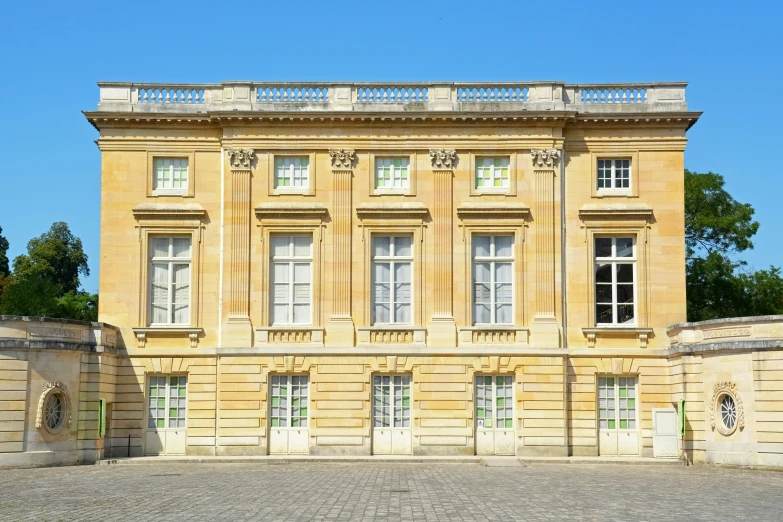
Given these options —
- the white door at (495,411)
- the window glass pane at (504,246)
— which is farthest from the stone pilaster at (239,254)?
the window glass pane at (504,246)

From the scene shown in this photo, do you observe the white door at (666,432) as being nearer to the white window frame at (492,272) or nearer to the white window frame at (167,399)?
the white window frame at (492,272)

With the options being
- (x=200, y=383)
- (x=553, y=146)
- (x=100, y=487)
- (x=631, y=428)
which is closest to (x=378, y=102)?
(x=553, y=146)

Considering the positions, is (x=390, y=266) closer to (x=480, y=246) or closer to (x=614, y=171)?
(x=480, y=246)

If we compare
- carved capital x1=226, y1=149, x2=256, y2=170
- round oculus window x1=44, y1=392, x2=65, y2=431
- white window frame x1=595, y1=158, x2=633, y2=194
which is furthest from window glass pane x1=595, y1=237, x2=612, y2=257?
round oculus window x1=44, y1=392, x2=65, y2=431

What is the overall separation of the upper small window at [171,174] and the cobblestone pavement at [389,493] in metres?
9.26

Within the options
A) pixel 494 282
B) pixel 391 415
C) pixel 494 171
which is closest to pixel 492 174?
pixel 494 171

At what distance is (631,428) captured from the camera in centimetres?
3416

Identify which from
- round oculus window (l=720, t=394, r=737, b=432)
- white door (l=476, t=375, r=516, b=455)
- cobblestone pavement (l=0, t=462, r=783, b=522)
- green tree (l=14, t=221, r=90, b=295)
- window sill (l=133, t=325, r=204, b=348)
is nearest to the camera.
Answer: cobblestone pavement (l=0, t=462, r=783, b=522)

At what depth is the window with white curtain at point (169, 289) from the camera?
114 ft

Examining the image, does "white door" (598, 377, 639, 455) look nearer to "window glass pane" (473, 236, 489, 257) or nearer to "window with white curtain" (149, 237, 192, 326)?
"window glass pane" (473, 236, 489, 257)

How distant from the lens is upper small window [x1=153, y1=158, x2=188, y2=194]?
35.3 meters

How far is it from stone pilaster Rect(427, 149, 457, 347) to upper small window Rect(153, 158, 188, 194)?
7.76m

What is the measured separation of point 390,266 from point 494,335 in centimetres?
381

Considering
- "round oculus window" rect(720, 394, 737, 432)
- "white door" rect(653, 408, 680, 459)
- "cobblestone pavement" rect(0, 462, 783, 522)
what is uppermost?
"round oculus window" rect(720, 394, 737, 432)
